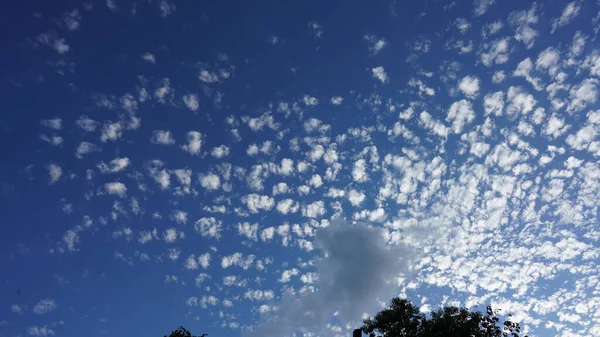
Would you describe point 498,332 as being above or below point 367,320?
below

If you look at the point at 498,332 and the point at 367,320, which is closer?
the point at 498,332

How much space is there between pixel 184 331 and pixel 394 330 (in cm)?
2293

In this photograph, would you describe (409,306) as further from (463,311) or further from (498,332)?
(498,332)

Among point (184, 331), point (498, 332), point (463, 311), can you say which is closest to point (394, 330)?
point (463, 311)

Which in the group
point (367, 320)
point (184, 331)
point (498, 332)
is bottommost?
point (498, 332)

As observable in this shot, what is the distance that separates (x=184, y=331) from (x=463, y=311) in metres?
29.6

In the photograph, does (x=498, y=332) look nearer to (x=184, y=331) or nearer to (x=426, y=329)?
(x=426, y=329)

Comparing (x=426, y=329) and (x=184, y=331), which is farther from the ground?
(x=184, y=331)

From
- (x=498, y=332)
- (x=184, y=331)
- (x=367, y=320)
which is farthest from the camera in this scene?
(x=184, y=331)

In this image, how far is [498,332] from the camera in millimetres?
36312

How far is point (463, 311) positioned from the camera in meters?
36.8

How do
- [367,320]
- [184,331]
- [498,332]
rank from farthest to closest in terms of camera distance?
1. [184,331]
2. [367,320]
3. [498,332]

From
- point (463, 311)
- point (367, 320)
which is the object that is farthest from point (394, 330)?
point (463, 311)

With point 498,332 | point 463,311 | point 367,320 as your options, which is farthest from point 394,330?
point 498,332
